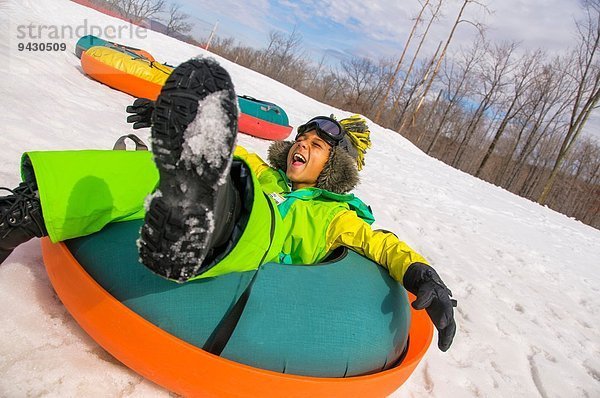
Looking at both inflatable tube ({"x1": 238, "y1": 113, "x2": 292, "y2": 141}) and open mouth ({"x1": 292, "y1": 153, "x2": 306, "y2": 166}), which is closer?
open mouth ({"x1": 292, "y1": 153, "x2": 306, "y2": 166})

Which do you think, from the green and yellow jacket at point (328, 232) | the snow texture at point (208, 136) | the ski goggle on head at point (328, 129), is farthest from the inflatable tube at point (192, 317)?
the ski goggle on head at point (328, 129)

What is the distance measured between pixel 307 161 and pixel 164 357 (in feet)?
4.55

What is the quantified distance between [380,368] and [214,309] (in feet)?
2.28

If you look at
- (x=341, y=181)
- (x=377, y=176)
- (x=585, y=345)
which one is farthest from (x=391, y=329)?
(x=377, y=176)

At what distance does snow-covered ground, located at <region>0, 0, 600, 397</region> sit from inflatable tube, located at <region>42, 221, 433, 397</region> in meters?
0.15

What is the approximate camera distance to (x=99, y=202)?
4.12ft

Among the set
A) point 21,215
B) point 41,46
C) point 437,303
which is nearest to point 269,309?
point 437,303

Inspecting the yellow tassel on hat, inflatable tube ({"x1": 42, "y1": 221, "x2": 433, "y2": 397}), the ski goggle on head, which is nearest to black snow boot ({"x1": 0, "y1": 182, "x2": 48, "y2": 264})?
inflatable tube ({"x1": 42, "y1": 221, "x2": 433, "y2": 397})

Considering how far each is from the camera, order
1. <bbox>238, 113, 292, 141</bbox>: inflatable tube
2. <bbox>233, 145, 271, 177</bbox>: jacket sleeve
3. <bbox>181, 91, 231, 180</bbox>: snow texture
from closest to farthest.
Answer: <bbox>181, 91, 231, 180</bbox>: snow texture < <bbox>233, 145, 271, 177</bbox>: jacket sleeve < <bbox>238, 113, 292, 141</bbox>: inflatable tube

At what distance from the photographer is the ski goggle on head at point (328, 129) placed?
7.77 ft

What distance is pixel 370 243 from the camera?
5.86 ft

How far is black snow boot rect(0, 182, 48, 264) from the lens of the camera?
119 centimetres

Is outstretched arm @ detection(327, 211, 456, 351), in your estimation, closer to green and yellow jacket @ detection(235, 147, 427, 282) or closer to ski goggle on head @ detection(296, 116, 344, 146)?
green and yellow jacket @ detection(235, 147, 427, 282)

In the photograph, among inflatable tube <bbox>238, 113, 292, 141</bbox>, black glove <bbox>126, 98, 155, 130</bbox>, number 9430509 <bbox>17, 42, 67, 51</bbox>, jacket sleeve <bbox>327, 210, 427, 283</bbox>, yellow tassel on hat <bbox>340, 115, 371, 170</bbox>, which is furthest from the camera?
inflatable tube <bbox>238, 113, 292, 141</bbox>
